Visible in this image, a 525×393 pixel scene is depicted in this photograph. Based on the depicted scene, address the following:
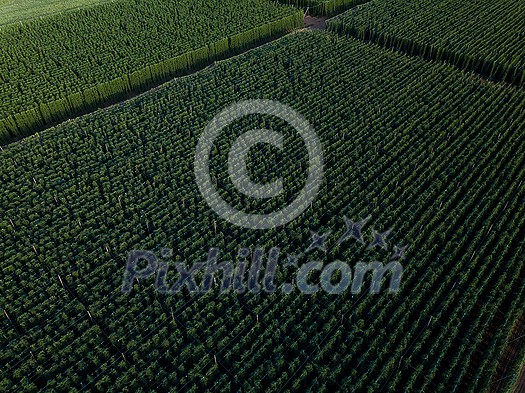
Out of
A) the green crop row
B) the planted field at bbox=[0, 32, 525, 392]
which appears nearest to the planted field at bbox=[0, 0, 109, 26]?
the planted field at bbox=[0, 32, 525, 392]

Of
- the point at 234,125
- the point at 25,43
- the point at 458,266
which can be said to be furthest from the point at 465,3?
the point at 25,43

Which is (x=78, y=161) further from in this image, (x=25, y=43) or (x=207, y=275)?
(x=25, y=43)

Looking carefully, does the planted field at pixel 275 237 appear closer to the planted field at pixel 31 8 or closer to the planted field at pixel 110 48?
the planted field at pixel 110 48

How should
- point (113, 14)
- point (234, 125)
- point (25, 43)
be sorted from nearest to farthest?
point (234, 125)
point (25, 43)
point (113, 14)

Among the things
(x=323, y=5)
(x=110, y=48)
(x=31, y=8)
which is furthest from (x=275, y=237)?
(x=31, y=8)

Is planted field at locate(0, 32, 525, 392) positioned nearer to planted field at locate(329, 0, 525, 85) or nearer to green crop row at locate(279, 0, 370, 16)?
planted field at locate(329, 0, 525, 85)

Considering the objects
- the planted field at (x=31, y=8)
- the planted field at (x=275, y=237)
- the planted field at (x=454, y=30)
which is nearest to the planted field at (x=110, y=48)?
the planted field at (x=31, y=8)
